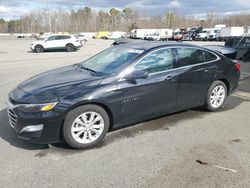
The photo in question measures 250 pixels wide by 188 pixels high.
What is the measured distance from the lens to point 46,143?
3641 millimetres

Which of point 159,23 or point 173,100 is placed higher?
point 159,23

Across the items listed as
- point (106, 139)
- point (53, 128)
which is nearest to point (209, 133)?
point (106, 139)

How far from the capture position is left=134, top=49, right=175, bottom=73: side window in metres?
4.29

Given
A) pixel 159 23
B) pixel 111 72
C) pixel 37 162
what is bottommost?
pixel 37 162

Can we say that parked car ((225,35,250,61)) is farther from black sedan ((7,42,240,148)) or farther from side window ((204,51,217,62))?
side window ((204,51,217,62))

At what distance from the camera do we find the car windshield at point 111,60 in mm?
4277

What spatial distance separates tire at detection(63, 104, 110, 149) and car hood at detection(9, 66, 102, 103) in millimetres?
305

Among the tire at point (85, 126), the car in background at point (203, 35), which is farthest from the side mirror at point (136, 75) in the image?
the car in background at point (203, 35)

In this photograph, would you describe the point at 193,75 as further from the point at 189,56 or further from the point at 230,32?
the point at 230,32

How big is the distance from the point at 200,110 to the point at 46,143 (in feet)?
10.6

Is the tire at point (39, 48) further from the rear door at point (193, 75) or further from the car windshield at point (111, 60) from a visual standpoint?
the rear door at point (193, 75)

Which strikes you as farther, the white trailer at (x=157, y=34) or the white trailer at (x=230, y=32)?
the white trailer at (x=157, y=34)

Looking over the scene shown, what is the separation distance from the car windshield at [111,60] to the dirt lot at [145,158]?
1.07 meters

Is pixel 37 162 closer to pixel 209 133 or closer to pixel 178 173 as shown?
pixel 178 173
